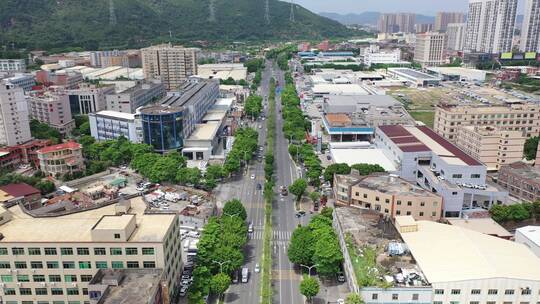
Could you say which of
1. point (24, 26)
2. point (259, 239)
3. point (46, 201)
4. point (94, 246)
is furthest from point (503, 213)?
point (24, 26)

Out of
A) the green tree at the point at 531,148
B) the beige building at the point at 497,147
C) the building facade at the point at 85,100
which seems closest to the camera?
the beige building at the point at 497,147

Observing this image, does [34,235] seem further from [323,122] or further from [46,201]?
[323,122]

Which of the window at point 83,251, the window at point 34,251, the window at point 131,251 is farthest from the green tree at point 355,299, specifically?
the window at point 34,251

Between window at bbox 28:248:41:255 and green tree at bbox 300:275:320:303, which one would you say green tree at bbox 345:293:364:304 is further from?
window at bbox 28:248:41:255

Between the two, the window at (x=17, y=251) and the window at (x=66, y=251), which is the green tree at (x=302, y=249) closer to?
the window at (x=66, y=251)

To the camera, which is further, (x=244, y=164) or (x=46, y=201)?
(x=244, y=164)

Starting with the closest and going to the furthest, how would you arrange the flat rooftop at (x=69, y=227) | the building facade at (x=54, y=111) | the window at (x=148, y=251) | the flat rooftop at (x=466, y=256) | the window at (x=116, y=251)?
1. the window at (x=148, y=251)
2. the window at (x=116, y=251)
3. the flat rooftop at (x=69, y=227)
4. the flat rooftop at (x=466, y=256)
5. the building facade at (x=54, y=111)

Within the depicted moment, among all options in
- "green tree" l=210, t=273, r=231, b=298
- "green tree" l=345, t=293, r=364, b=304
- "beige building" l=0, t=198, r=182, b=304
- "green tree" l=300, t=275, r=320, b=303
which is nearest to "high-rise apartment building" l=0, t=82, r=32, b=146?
"beige building" l=0, t=198, r=182, b=304
